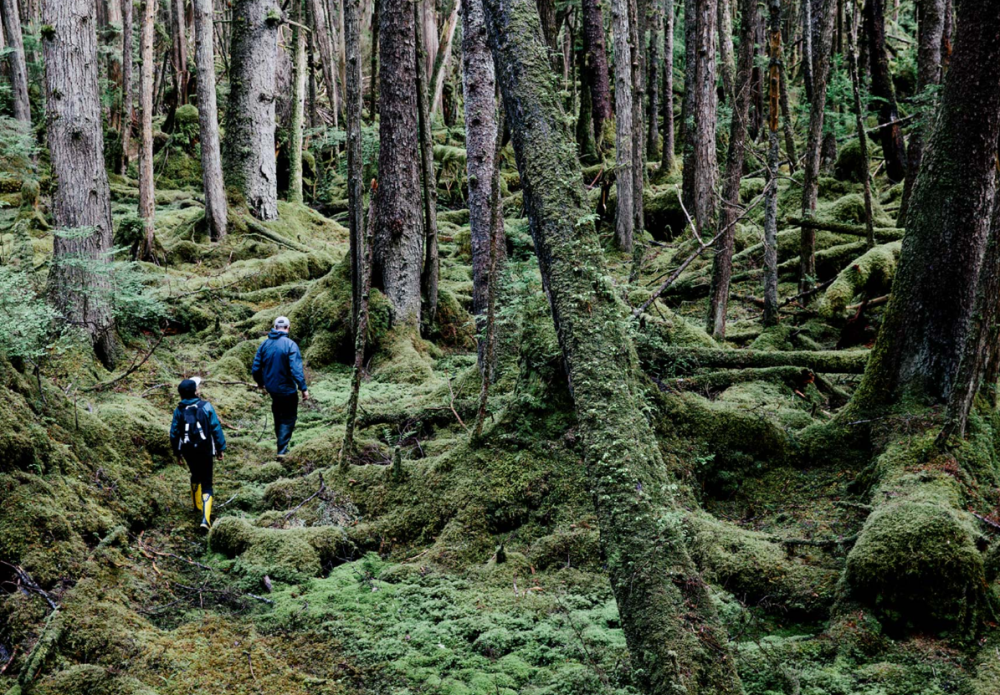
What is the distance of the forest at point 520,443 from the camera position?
438 cm

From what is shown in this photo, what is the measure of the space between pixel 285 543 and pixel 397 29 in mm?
9077

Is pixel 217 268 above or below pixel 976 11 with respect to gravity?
below

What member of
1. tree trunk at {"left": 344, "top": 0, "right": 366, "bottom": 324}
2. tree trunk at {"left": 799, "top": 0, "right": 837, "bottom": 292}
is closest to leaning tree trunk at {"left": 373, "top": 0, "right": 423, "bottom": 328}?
tree trunk at {"left": 344, "top": 0, "right": 366, "bottom": 324}

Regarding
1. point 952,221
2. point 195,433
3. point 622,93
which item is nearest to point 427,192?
point 622,93

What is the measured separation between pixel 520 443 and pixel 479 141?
491 cm

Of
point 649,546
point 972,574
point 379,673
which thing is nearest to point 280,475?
point 379,673

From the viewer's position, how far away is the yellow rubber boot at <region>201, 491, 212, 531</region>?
24.6 ft

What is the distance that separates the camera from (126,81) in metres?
23.3

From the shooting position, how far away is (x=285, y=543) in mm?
6809

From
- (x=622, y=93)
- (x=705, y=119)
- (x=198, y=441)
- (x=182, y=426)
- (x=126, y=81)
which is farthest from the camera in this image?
(x=126, y=81)

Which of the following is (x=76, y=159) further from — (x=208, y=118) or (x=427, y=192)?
(x=208, y=118)

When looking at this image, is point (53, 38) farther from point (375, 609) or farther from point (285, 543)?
point (375, 609)

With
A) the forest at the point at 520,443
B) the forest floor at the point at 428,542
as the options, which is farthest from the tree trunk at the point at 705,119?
the forest floor at the point at 428,542

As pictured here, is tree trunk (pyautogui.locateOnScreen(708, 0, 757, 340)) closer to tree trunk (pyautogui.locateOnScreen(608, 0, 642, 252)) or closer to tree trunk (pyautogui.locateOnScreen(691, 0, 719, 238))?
tree trunk (pyautogui.locateOnScreen(691, 0, 719, 238))
